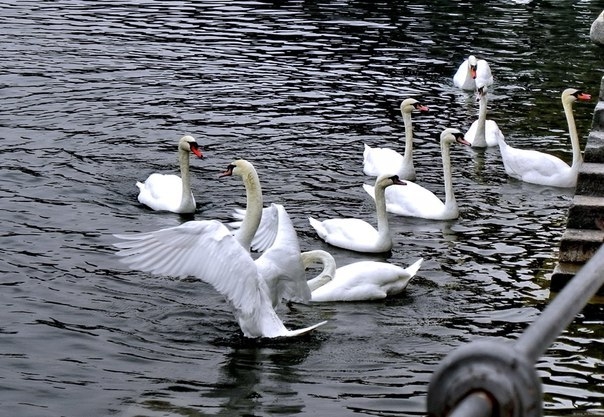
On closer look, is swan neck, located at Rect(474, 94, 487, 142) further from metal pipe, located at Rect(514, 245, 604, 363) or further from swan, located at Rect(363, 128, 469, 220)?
metal pipe, located at Rect(514, 245, 604, 363)

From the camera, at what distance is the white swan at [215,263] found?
7711 mm

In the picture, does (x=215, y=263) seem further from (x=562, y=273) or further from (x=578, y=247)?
(x=578, y=247)

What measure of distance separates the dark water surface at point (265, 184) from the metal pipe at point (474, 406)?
5228 mm

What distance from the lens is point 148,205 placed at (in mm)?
11445

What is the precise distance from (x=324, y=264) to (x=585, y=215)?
211 cm

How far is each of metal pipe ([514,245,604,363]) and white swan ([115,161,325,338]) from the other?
6.39m

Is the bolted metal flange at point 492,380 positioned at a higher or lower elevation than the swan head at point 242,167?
higher

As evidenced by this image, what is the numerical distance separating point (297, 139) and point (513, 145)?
2789 millimetres

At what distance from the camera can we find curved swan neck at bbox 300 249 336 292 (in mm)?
8961

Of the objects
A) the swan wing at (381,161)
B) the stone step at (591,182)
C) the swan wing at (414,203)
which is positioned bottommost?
the swan wing at (414,203)

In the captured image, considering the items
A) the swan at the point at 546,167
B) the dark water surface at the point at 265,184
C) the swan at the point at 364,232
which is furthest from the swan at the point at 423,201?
the swan at the point at 546,167

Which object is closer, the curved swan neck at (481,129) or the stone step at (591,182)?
the stone step at (591,182)

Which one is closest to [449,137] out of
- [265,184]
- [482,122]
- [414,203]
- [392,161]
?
[392,161]

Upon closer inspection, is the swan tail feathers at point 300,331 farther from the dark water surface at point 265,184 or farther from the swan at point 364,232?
the swan at point 364,232
